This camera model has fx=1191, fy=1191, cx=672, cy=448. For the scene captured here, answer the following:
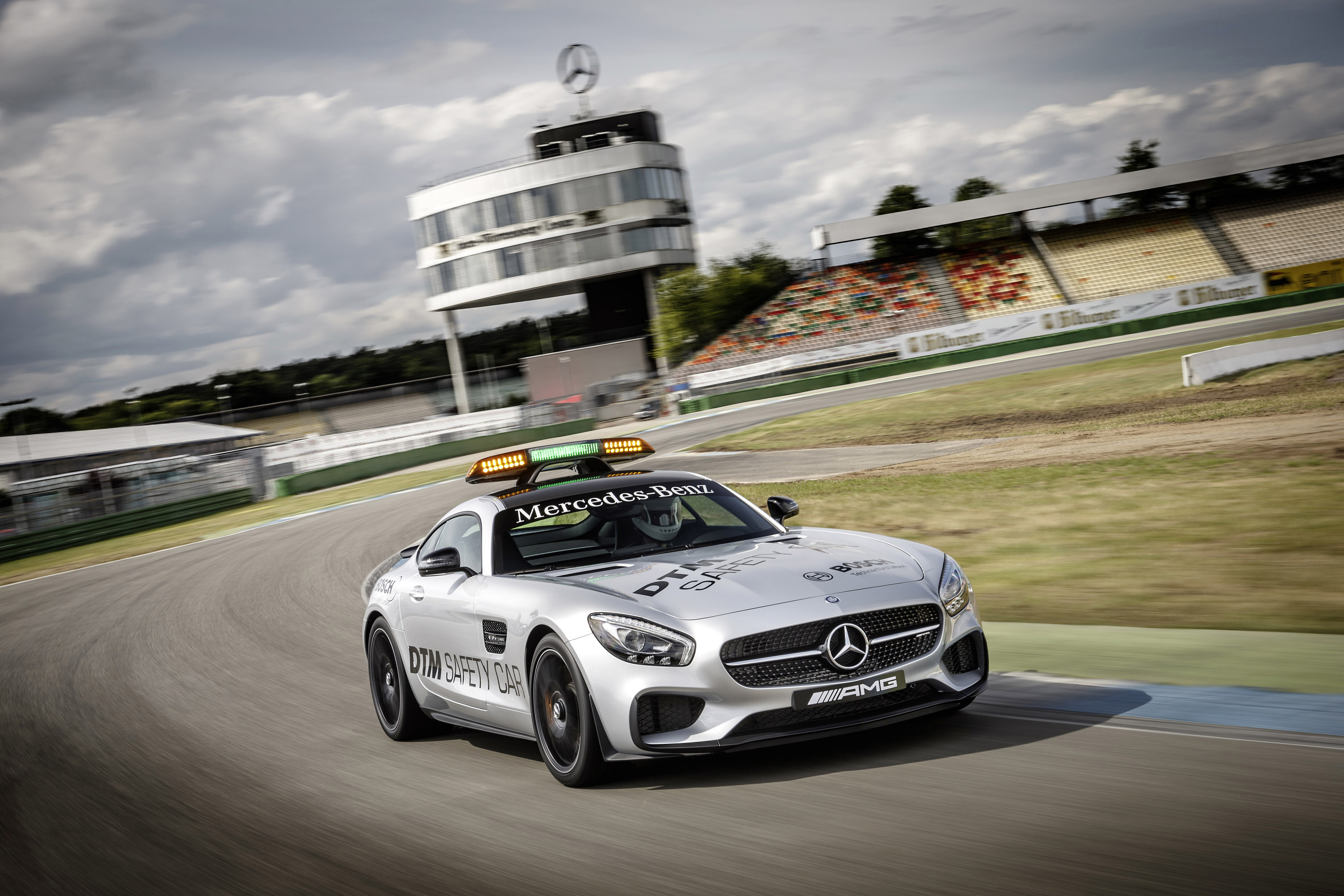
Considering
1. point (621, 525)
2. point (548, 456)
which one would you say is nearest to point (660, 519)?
point (621, 525)

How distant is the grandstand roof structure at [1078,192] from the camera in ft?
212

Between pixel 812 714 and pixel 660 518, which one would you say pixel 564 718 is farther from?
pixel 660 518

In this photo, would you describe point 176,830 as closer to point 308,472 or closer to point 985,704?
point 985,704

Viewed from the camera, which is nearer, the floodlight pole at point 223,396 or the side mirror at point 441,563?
the side mirror at point 441,563

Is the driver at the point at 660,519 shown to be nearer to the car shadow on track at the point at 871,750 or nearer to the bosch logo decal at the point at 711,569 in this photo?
the bosch logo decal at the point at 711,569

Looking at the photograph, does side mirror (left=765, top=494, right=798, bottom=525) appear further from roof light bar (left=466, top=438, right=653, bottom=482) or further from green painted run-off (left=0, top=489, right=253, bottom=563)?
green painted run-off (left=0, top=489, right=253, bottom=563)

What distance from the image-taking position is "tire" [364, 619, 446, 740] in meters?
6.68

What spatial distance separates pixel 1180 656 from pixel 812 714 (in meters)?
2.60

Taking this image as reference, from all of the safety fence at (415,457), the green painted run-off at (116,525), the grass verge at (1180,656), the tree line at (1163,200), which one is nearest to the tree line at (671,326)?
the tree line at (1163,200)

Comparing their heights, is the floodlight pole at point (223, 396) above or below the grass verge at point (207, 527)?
above

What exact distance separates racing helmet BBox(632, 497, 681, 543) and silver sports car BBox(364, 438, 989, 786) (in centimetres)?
1

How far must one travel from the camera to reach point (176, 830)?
5.36 m

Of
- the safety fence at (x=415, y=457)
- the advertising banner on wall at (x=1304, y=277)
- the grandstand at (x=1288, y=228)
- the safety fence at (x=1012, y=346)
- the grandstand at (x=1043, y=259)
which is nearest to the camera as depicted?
the safety fence at (x=415, y=457)

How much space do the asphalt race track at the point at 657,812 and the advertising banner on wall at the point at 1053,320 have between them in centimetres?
5076
